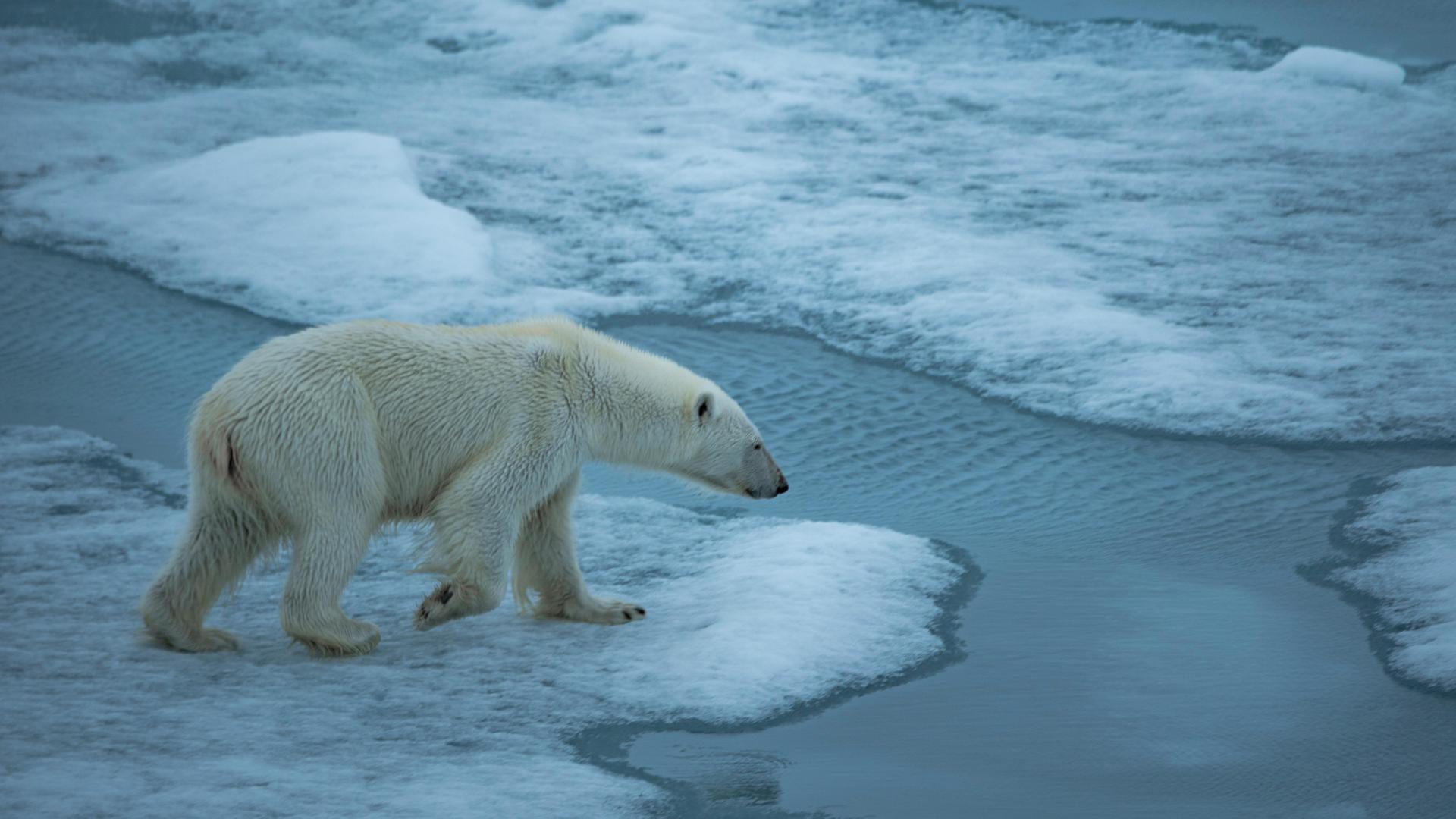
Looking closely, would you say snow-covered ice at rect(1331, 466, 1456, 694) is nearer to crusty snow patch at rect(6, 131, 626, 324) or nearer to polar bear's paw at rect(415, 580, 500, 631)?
polar bear's paw at rect(415, 580, 500, 631)

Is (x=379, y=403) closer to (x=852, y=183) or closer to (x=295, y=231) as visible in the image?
(x=295, y=231)

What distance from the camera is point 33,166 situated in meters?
8.52

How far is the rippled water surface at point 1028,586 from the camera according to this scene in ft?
11.2

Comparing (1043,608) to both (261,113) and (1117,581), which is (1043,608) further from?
(261,113)

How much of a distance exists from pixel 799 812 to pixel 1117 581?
5.68 feet

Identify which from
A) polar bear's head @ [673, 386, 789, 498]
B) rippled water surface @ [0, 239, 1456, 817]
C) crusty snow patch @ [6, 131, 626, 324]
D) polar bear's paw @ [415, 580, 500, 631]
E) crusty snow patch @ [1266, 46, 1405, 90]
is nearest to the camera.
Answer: rippled water surface @ [0, 239, 1456, 817]

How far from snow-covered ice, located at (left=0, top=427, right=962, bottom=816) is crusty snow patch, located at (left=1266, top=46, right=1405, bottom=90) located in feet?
22.4

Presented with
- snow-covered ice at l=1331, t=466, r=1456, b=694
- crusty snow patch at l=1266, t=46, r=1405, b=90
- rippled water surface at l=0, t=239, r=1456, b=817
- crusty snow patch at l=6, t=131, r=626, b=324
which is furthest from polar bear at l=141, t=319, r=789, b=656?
crusty snow patch at l=1266, t=46, r=1405, b=90

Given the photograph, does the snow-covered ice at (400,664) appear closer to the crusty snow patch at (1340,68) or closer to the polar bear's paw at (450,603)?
the polar bear's paw at (450,603)

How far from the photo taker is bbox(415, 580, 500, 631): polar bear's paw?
3.98 metres

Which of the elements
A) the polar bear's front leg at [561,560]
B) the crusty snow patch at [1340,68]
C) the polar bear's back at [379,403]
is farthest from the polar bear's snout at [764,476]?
the crusty snow patch at [1340,68]

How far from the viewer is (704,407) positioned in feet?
14.3

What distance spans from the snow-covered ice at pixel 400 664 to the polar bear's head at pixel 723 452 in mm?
272

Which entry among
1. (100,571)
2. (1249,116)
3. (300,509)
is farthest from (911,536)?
(1249,116)
